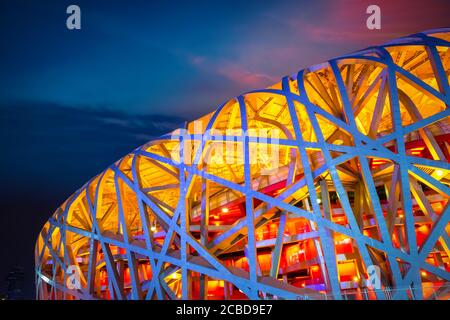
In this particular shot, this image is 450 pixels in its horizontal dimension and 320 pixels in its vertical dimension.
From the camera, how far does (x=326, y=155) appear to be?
1376cm

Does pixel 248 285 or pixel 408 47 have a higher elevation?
pixel 408 47

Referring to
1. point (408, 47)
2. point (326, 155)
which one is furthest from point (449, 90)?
point (326, 155)

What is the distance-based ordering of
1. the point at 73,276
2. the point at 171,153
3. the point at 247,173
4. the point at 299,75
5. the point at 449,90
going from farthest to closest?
the point at 73,276 < the point at 171,153 < the point at 299,75 < the point at 247,173 < the point at 449,90

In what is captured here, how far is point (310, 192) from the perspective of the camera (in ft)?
43.9

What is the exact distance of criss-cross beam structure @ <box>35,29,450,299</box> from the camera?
12789mm

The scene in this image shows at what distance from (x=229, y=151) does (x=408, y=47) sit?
10.9 meters

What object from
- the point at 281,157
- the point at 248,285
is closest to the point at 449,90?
the point at 248,285

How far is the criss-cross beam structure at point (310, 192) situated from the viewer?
12789 millimetres

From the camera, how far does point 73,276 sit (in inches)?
977
